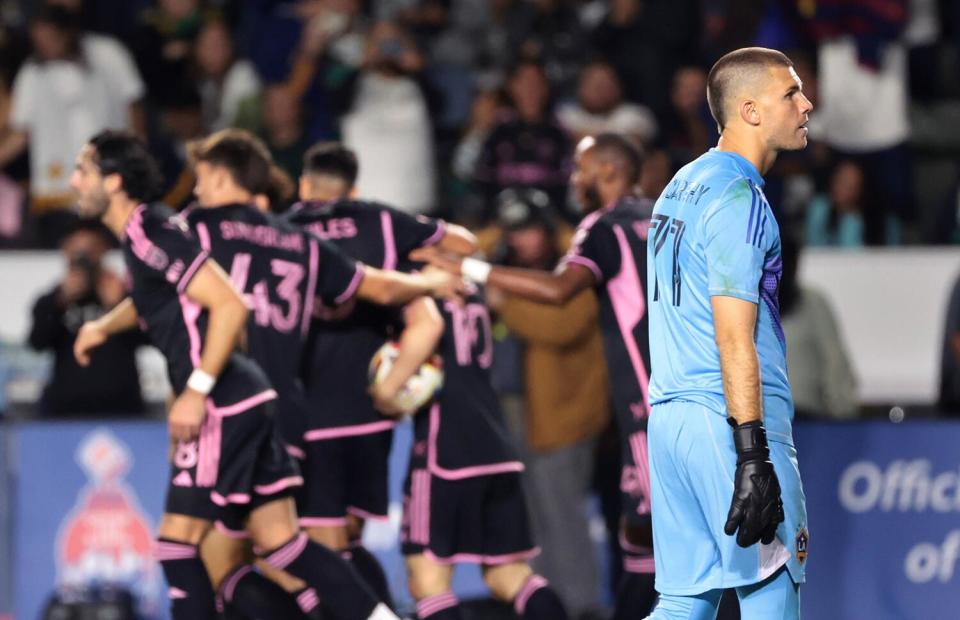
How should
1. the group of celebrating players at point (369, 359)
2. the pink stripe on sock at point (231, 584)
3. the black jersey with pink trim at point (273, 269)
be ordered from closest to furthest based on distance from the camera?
the group of celebrating players at point (369, 359)
the black jersey with pink trim at point (273, 269)
the pink stripe on sock at point (231, 584)

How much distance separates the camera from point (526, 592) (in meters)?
7.41

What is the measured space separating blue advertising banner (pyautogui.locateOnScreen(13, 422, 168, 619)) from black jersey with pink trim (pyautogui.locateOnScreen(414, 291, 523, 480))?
2.29m

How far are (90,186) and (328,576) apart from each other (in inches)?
70.1

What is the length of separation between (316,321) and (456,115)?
511 centimetres

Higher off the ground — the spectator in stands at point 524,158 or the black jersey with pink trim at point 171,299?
the spectator in stands at point 524,158

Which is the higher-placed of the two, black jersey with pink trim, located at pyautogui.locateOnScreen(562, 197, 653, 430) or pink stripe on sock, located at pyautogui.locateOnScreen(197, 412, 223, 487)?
black jersey with pink trim, located at pyautogui.locateOnScreen(562, 197, 653, 430)

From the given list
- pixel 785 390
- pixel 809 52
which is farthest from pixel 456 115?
pixel 785 390

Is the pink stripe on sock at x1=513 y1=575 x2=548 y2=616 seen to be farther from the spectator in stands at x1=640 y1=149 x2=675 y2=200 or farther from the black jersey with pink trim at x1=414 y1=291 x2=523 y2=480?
the spectator in stands at x1=640 y1=149 x2=675 y2=200

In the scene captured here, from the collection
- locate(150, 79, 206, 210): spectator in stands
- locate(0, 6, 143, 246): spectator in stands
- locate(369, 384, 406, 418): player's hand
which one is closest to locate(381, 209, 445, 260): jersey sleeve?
locate(369, 384, 406, 418): player's hand

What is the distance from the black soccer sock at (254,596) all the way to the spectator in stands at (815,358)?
3.41m

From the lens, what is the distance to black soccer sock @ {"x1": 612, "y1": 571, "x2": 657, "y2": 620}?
7.09 m

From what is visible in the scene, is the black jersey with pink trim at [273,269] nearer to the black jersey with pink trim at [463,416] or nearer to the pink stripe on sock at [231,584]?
the black jersey with pink trim at [463,416]

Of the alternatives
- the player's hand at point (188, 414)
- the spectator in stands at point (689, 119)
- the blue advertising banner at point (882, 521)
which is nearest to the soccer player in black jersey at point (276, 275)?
the player's hand at point (188, 414)

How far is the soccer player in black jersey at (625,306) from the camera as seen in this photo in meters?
6.92
